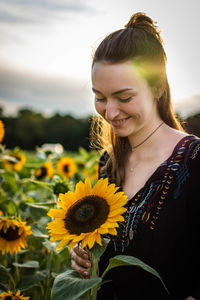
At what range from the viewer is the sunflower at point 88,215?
0.81 metres

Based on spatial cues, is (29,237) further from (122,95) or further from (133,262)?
(133,262)

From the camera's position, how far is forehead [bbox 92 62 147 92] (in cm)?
125

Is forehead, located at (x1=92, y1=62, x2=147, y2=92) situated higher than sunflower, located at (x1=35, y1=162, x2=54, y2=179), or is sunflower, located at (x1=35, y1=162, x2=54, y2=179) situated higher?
forehead, located at (x1=92, y1=62, x2=147, y2=92)

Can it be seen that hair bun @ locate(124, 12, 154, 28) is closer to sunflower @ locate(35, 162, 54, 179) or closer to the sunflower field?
the sunflower field

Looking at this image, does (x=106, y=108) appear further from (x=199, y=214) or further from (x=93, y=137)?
(x=93, y=137)

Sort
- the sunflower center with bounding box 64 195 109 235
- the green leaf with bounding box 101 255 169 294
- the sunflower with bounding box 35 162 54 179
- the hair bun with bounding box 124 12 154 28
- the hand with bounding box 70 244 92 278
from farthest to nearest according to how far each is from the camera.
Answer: the sunflower with bounding box 35 162 54 179
the hair bun with bounding box 124 12 154 28
the hand with bounding box 70 244 92 278
the sunflower center with bounding box 64 195 109 235
the green leaf with bounding box 101 255 169 294

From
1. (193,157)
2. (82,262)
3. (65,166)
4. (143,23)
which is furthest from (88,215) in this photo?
(65,166)

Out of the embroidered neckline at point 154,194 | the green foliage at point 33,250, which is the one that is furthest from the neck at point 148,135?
→ the green foliage at point 33,250

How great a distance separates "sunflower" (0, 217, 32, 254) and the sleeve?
695mm

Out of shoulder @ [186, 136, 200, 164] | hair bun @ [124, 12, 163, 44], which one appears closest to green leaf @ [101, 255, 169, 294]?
shoulder @ [186, 136, 200, 164]

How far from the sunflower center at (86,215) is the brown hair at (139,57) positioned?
24.2 inches

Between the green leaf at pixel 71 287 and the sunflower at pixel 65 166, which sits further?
the sunflower at pixel 65 166

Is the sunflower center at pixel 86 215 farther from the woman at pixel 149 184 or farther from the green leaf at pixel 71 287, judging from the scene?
the woman at pixel 149 184

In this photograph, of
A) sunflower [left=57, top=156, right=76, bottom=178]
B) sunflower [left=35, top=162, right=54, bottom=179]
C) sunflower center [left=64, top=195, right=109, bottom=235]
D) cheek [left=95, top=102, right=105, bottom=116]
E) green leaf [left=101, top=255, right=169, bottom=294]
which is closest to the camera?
green leaf [left=101, top=255, right=169, bottom=294]
